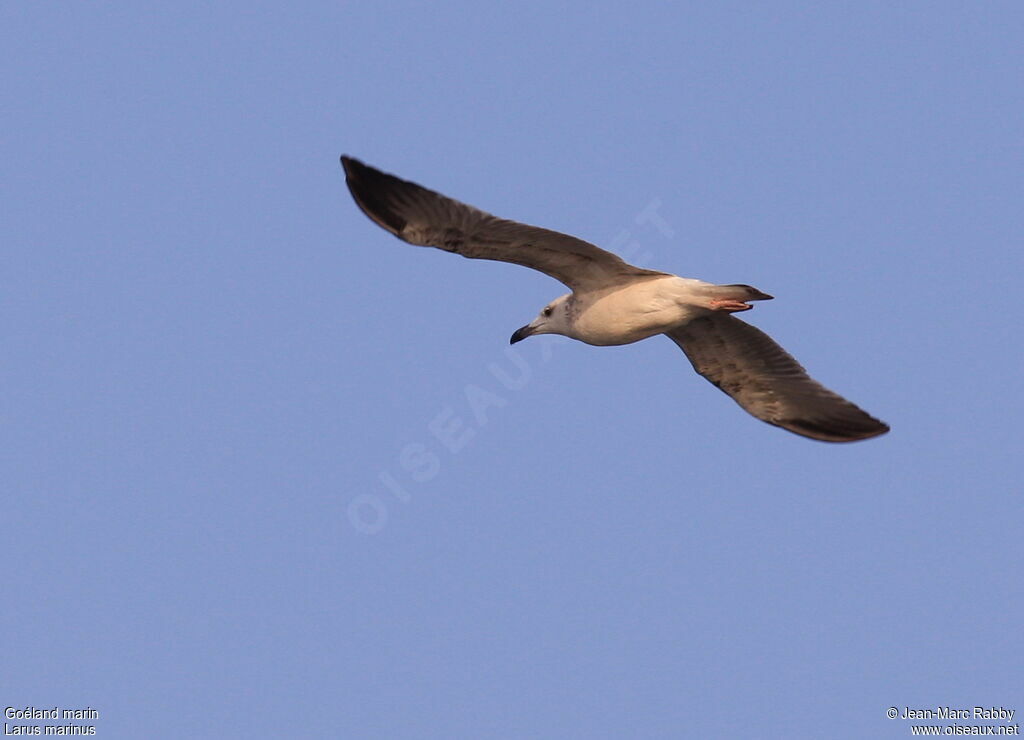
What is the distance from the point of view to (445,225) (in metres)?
12.0

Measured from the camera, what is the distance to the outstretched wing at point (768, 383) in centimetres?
1438

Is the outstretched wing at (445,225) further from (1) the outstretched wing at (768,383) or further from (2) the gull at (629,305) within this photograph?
(1) the outstretched wing at (768,383)

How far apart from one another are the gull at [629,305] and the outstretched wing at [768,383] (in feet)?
0.03

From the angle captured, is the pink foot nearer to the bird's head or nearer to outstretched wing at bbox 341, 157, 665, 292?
outstretched wing at bbox 341, 157, 665, 292

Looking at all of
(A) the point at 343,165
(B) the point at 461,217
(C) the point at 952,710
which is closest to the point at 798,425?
(C) the point at 952,710

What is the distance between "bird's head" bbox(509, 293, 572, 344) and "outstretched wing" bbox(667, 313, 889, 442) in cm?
131

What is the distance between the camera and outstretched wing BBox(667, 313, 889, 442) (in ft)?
47.2

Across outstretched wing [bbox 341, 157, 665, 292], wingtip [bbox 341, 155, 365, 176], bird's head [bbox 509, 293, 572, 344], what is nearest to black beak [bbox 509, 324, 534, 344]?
bird's head [bbox 509, 293, 572, 344]

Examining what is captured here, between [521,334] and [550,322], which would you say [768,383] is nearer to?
[550,322]

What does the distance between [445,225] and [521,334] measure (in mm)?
2705

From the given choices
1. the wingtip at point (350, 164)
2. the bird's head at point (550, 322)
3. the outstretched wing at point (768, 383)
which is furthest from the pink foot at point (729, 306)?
the wingtip at point (350, 164)

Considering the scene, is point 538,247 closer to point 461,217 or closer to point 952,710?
point 461,217

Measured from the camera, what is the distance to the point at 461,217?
11.9m

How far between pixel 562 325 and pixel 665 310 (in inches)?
50.8
